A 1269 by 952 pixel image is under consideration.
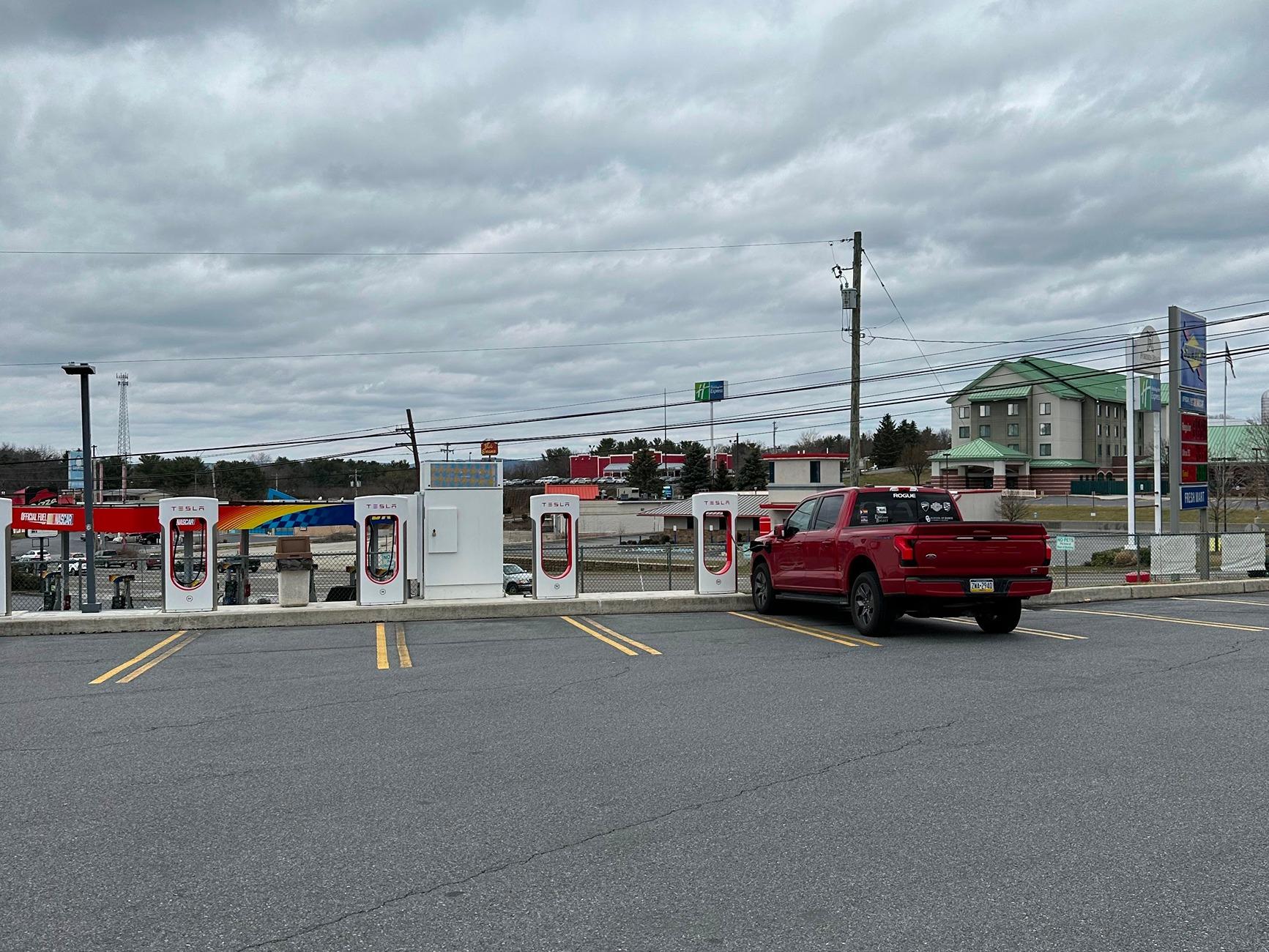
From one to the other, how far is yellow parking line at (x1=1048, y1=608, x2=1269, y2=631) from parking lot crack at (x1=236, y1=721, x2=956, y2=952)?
887cm

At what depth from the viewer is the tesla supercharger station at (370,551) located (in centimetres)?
1569

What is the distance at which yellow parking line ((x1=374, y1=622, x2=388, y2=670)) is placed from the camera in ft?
36.9

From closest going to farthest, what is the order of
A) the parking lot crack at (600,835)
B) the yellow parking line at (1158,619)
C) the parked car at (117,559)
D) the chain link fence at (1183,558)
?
1. the parking lot crack at (600,835)
2. the yellow parking line at (1158,619)
3. the parked car at (117,559)
4. the chain link fence at (1183,558)

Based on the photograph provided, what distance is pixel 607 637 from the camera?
43.7 ft

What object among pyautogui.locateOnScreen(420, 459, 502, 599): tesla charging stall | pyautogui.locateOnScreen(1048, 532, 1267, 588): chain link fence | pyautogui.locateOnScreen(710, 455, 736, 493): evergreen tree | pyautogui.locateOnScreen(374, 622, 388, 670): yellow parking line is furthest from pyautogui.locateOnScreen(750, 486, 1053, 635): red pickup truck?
pyautogui.locateOnScreen(710, 455, 736, 493): evergreen tree

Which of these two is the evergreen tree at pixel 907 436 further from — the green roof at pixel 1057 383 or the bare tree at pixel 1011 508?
the bare tree at pixel 1011 508

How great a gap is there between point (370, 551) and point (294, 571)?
3.92 ft

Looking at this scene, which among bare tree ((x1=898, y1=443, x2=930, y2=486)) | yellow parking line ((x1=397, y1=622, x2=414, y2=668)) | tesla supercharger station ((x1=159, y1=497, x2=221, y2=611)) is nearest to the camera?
yellow parking line ((x1=397, y1=622, x2=414, y2=668))

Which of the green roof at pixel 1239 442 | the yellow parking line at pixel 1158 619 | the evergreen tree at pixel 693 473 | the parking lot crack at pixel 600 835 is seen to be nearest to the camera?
the parking lot crack at pixel 600 835

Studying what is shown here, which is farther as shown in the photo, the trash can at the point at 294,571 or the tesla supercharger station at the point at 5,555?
the trash can at the point at 294,571

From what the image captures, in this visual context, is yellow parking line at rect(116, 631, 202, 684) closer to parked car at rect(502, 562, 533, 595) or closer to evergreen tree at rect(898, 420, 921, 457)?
parked car at rect(502, 562, 533, 595)

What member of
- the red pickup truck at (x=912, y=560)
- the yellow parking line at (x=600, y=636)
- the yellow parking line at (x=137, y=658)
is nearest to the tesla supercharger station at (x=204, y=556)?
the yellow parking line at (x=137, y=658)

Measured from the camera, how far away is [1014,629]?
1405 cm

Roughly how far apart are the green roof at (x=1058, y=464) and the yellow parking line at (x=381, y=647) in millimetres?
86461
